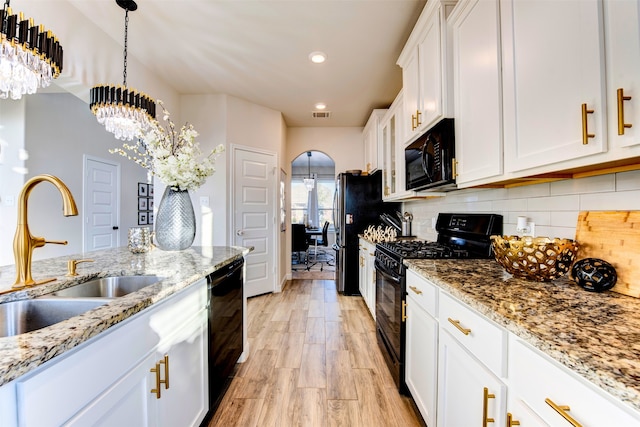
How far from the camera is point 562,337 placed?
2.12 feet

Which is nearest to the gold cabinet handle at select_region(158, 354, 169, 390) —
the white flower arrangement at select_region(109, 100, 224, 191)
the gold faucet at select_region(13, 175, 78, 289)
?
the gold faucet at select_region(13, 175, 78, 289)

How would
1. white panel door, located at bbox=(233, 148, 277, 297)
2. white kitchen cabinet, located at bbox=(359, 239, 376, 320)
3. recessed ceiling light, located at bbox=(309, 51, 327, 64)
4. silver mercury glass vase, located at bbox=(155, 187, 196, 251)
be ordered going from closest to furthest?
silver mercury glass vase, located at bbox=(155, 187, 196, 251), recessed ceiling light, located at bbox=(309, 51, 327, 64), white kitchen cabinet, located at bbox=(359, 239, 376, 320), white panel door, located at bbox=(233, 148, 277, 297)

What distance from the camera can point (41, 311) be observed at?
0.99 meters

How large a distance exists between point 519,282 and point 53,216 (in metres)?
5.26

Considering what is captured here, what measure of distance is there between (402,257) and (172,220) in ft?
4.92

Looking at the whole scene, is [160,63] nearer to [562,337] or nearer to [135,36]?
[135,36]

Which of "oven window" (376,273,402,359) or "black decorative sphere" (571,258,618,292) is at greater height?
"black decorative sphere" (571,258,618,292)

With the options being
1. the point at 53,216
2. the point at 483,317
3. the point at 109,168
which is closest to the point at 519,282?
the point at 483,317

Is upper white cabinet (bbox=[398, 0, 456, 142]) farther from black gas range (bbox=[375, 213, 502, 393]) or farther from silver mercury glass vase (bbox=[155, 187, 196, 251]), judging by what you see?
silver mercury glass vase (bbox=[155, 187, 196, 251])

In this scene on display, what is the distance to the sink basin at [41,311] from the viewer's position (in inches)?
37.4

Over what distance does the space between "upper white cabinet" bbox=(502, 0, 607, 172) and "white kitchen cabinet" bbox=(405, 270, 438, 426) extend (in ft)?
2.35

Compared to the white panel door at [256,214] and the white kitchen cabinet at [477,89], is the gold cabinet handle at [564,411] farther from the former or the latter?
the white panel door at [256,214]

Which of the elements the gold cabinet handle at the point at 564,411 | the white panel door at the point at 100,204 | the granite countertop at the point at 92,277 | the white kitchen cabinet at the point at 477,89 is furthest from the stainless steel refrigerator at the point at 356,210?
the white panel door at the point at 100,204

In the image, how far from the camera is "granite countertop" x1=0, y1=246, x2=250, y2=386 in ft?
1.83
